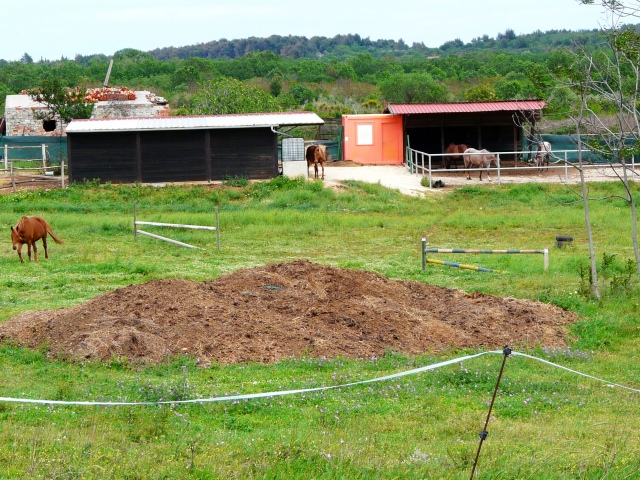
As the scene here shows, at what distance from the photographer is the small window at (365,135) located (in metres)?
39.8

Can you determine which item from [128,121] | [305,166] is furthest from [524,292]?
[128,121]

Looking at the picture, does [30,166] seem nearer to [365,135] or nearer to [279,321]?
[365,135]

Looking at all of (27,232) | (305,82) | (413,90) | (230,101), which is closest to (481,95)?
(413,90)

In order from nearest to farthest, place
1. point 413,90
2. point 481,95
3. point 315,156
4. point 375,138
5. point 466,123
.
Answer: point 315,156 → point 466,123 → point 375,138 → point 481,95 → point 413,90

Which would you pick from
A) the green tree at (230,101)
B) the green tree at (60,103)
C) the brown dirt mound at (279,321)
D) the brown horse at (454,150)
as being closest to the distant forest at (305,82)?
the green tree at (230,101)

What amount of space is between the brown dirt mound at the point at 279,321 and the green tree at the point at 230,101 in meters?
29.1

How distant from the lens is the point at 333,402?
9039 millimetres

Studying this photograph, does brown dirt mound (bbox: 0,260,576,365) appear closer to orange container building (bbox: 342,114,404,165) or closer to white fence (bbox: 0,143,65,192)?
white fence (bbox: 0,143,65,192)

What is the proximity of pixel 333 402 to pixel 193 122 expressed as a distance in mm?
25866

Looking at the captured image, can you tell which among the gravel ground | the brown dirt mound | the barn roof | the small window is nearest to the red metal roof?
the small window

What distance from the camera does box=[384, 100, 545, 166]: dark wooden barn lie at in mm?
37562

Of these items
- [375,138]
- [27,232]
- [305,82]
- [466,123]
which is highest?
[305,82]

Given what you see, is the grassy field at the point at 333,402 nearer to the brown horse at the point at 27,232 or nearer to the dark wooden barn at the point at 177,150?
the brown horse at the point at 27,232

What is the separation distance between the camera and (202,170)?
33.7m
